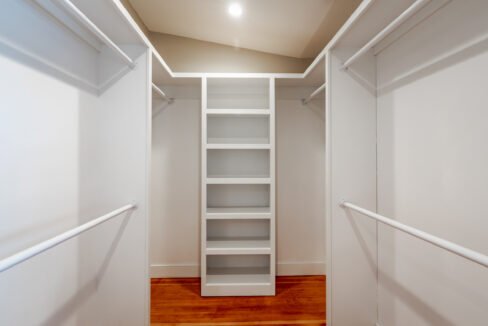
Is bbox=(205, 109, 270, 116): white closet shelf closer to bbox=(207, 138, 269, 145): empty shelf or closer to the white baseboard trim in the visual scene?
bbox=(207, 138, 269, 145): empty shelf

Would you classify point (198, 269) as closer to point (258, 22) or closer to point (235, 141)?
point (235, 141)

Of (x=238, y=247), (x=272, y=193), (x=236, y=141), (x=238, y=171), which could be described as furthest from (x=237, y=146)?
(x=238, y=247)

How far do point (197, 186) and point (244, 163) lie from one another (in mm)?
540

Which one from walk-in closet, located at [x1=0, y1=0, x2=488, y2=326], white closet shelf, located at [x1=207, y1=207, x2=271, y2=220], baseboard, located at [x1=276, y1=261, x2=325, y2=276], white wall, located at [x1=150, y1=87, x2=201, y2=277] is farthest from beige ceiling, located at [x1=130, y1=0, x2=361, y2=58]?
baseboard, located at [x1=276, y1=261, x2=325, y2=276]

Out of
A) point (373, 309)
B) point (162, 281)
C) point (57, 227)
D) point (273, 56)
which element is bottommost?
point (162, 281)

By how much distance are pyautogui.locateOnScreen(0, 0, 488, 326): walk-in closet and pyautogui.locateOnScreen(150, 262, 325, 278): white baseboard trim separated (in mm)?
21

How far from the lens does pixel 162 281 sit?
2.31 metres

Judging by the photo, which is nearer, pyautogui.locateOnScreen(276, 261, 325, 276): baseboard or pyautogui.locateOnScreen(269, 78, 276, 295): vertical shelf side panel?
pyautogui.locateOnScreen(269, 78, 276, 295): vertical shelf side panel

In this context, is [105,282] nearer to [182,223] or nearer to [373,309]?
[182,223]

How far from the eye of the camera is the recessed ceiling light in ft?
5.82

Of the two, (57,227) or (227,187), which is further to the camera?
(227,187)

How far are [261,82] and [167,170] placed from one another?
1.28 metres

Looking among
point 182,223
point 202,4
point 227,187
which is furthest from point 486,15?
point 182,223

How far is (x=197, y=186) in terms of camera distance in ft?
7.92
